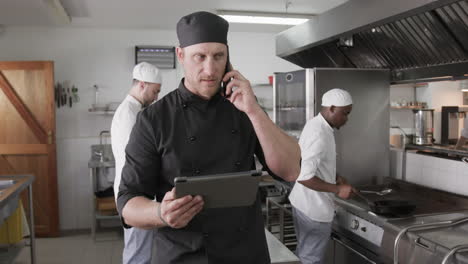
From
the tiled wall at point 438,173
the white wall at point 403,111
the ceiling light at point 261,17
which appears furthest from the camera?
the white wall at point 403,111

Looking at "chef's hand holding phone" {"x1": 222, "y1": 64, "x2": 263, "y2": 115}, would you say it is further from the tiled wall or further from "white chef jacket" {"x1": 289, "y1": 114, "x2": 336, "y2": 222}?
the tiled wall

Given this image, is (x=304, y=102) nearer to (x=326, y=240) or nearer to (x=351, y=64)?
(x=351, y=64)

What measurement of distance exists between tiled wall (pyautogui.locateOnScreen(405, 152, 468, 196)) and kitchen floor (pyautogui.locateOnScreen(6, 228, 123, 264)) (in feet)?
10.7

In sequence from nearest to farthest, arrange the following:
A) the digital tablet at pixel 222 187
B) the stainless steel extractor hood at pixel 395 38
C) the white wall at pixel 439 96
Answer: the digital tablet at pixel 222 187, the stainless steel extractor hood at pixel 395 38, the white wall at pixel 439 96

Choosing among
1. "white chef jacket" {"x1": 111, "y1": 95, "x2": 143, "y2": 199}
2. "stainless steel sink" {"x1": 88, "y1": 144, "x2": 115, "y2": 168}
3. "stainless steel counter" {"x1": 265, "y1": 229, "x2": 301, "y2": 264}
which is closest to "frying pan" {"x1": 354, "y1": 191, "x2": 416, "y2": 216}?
"stainless steel counter" {"x1": 265, "y1": 229, "x2": 301, "y2": 264}

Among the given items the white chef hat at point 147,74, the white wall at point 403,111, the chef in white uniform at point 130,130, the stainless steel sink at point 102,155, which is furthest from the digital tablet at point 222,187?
the white wall at point 403,111

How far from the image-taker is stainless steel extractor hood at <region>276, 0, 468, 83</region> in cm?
255

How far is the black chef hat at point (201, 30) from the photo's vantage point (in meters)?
1.29

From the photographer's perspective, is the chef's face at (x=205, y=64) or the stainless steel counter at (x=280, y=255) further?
the stainless steel counter at (x=280, y=255)

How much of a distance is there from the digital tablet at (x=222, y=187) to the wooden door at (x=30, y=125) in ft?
15.4

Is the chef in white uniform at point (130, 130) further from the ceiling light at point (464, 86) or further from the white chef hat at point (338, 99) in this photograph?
the ceiling light at point (464, 86)

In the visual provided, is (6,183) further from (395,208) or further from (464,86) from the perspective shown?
(464,86)

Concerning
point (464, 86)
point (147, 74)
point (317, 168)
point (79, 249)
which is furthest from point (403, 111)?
point (79, 249)

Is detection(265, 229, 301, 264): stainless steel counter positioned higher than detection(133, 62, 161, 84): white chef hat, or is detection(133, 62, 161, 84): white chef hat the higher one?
detection(133, 62, 161, 84): white chef hat
